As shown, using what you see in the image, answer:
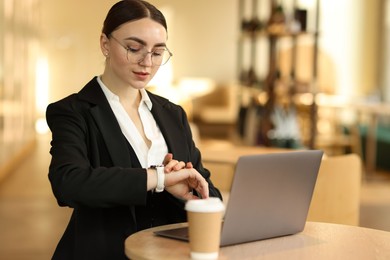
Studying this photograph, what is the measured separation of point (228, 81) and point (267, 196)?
15312mm

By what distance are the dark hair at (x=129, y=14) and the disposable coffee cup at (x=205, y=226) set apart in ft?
2.26

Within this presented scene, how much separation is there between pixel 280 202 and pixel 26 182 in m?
7.05

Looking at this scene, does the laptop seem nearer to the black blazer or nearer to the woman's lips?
the black blazer

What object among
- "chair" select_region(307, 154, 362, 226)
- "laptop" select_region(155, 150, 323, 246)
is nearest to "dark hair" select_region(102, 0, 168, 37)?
"laptop" select_region(155, 150, 323, 246)

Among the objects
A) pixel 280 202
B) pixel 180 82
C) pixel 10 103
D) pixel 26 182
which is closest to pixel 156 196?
pixel 280 202

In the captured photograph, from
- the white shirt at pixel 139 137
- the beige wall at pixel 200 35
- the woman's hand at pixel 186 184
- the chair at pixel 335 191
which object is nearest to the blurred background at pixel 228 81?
the beige wall at pixel 200 35

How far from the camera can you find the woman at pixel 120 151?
2.20 m

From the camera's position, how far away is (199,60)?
17.2 m

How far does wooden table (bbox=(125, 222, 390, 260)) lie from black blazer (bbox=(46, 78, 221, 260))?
4.5 inches

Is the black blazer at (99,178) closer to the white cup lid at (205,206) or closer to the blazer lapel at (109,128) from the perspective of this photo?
the blazer lapel at (109,128)

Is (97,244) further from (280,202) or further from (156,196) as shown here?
(280,202)

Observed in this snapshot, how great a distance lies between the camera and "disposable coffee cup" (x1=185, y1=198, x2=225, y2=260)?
192cm

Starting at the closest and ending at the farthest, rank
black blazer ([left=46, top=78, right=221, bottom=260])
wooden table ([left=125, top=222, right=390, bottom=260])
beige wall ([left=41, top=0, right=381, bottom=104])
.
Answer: wooden table ([left=125, top=222, right=390, bottom=260]), black blazer ([left=46, top=78, right=221, bottom=260]), beige wall ([left=41, top=0, right=381, bottom=104])

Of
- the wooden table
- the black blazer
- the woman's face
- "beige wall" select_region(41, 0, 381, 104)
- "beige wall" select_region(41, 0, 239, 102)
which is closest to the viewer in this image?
the wooden table
